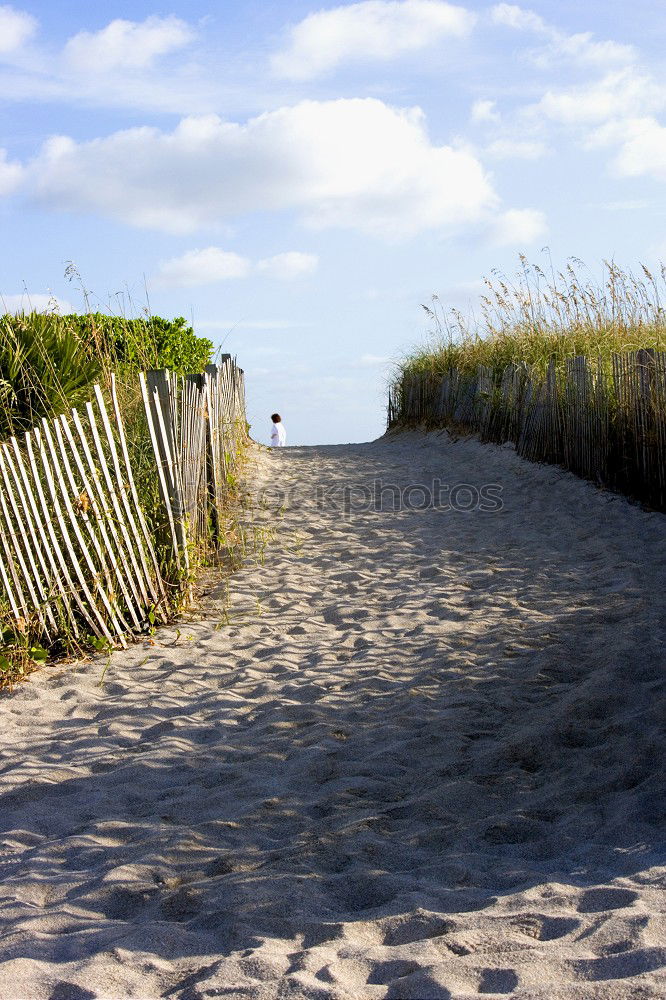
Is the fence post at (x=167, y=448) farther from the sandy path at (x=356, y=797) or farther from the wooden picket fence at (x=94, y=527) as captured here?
the sandy path at (x=356, y=797)

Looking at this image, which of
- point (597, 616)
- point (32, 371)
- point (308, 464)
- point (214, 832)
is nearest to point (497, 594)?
point (597, 616)

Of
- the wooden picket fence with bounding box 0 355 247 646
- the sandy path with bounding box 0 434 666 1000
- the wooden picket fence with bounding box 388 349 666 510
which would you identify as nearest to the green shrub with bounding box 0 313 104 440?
the wooden picket fence with bounding box 0 355 247 646

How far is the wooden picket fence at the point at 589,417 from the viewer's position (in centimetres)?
725

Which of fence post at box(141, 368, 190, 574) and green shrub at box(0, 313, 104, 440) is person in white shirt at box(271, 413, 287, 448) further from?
fence post at box(141, 368, 190, 574)

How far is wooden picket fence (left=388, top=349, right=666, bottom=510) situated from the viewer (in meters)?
7.25

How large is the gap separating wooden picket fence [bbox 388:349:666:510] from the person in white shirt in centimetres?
361

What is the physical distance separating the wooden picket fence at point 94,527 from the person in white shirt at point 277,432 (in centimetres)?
822

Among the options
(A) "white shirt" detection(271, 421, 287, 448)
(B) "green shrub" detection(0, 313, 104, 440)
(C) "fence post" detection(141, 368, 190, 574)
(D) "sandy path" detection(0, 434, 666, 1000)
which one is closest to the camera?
(D) "sandy path" detection(0, 434, 666, 1000)

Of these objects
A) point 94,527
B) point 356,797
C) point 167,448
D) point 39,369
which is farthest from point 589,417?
point 356,797

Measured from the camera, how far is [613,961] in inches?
78.7

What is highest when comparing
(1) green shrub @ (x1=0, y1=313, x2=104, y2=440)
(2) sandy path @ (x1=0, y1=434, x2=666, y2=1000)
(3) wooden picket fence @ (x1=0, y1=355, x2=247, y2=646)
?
(1) green shrub @ (x1=0, y1=313, x2=104, y2=440)

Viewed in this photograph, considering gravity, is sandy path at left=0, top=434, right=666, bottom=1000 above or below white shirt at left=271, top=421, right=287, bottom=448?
below

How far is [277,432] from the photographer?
1415cm

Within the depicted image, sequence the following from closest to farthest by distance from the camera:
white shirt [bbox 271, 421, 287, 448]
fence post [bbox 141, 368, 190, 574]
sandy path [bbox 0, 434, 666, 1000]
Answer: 1. sandy path [bbox 0, 434, 666, 1000]
2. fence post [bbox 141, 368, 190, 574]
3. white shirt [bbox 271, 421, 287, 448]
